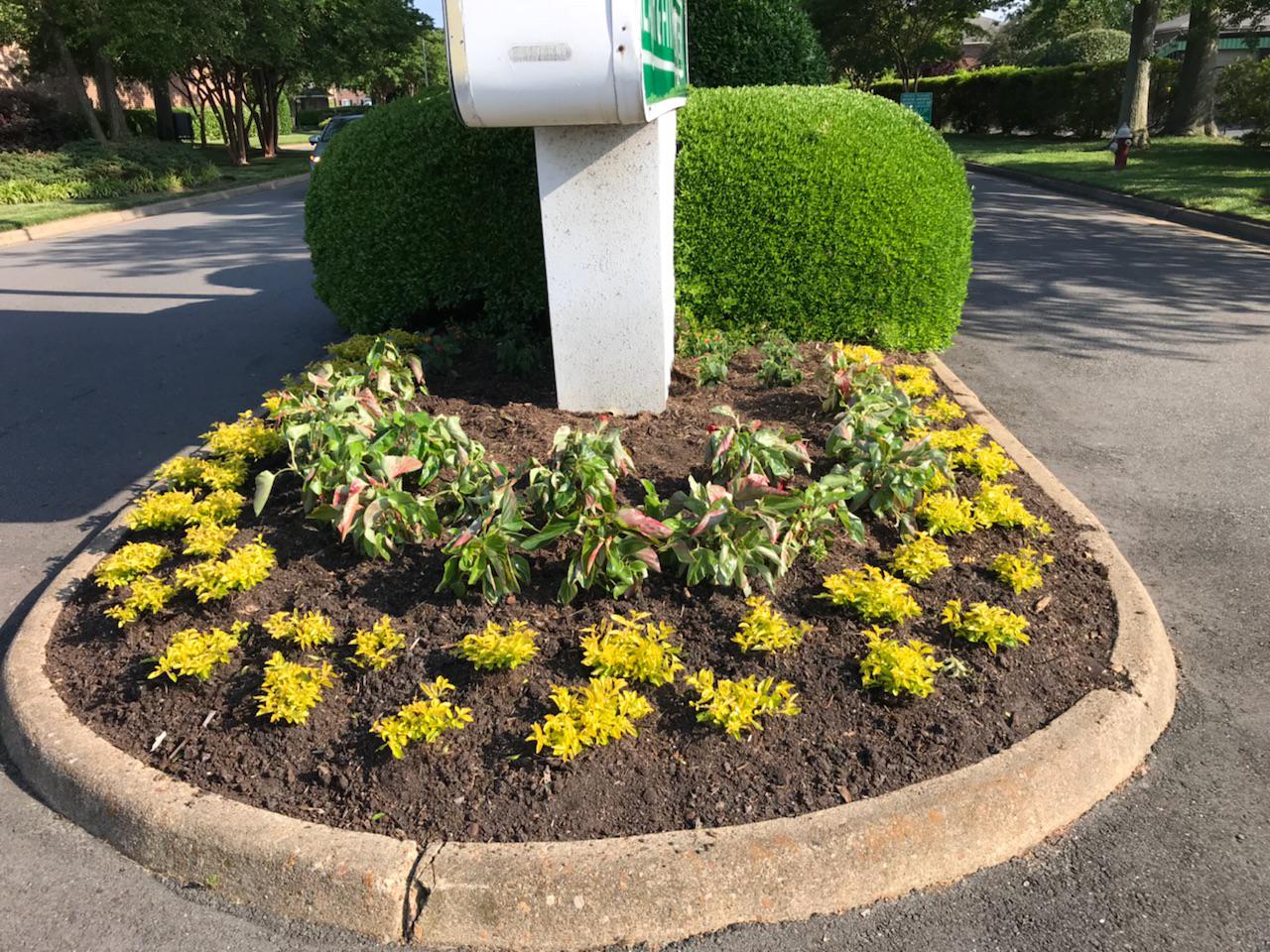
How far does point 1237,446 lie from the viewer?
5395 mm

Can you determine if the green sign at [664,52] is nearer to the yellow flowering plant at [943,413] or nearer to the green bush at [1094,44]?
the yellow flowering plant at [943,413]

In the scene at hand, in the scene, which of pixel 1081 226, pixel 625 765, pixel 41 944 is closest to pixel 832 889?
pixel 625 765

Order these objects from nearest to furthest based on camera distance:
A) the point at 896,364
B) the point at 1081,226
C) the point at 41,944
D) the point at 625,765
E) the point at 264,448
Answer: the point at 41,944, the point at 625,765, the point at 264,448, the point at 896,364, the point at 1081,226

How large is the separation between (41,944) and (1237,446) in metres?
5.76

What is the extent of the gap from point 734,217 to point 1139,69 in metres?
22.2

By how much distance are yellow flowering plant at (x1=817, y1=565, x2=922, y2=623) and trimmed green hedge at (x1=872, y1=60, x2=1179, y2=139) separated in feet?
97.8

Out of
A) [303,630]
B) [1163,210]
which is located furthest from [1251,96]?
[303,630]

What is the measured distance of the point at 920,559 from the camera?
3.57 metres

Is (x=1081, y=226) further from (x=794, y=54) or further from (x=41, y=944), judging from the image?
(x=41, y=944)

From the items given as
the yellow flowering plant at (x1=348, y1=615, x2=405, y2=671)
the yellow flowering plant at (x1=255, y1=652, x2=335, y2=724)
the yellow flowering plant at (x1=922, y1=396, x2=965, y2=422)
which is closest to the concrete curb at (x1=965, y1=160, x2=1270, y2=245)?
the yellow flowering plant at (x1=922, y1=396, x2=965, y2=422)

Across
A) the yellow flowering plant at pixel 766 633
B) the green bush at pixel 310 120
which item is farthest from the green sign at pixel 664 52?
the green bush at pixel 310 120

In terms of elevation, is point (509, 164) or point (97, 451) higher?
point (509, 164)

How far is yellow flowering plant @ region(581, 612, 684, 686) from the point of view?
2.99 metres

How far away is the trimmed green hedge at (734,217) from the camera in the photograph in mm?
5891
